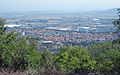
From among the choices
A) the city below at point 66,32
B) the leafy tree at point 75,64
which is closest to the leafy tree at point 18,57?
the leafy tree at point 75,64

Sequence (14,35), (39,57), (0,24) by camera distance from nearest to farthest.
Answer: (39,57) < (14,35) < (0,24)

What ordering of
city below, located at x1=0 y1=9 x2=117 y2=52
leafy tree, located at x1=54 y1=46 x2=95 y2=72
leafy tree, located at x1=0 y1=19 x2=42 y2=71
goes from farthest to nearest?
city below, located at x1=0 y1=9 x2=117 y2=52, leafy tree, located at x1=0 y1=19 x2=42 y2=71, leafy tree, located at x1=54 y1=46 x2=95 y2=72

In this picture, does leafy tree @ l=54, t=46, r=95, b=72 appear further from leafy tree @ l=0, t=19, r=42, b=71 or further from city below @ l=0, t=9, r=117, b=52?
city below @ l=0, t=9, r=117, b=52

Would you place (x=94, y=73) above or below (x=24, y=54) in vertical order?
below

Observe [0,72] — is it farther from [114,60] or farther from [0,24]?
[0,24]

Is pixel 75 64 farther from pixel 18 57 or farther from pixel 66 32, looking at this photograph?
pixel 66 32

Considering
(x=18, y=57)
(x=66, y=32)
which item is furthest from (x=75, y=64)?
(x=66, y=32)

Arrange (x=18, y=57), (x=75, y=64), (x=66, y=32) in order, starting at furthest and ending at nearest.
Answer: (x=66, y=32), (x=18, y=57), (x=75, y=64)

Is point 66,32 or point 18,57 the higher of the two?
point 18,57

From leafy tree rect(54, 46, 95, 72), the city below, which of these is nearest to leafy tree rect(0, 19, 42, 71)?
leafy tree rect(54, 46, 95, 72)

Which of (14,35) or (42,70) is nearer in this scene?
(42,70)

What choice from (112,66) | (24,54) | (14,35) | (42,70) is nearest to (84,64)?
(112,66)
